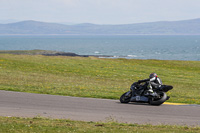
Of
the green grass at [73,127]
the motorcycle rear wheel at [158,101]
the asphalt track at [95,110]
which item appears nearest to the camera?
the green grass at [73,127]

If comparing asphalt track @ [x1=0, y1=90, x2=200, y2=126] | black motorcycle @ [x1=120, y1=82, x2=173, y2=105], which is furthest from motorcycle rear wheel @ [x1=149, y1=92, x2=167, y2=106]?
asphalt track @ [x1=0, y1=90, x2=200, y2=126]

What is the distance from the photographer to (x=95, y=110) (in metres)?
14.3

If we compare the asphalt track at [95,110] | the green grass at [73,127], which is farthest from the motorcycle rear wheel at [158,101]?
the green grass at [73,127]

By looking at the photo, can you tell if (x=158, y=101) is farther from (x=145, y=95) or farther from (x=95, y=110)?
(x=95, y=110)

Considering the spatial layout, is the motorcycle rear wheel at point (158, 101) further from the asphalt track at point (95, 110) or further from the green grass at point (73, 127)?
the green grass at point (73, 127)

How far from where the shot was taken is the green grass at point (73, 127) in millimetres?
9773

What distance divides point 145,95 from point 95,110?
120 inches

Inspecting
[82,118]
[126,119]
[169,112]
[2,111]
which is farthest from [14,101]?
[169,112]

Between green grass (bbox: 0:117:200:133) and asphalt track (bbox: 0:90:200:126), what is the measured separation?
1.04 metres

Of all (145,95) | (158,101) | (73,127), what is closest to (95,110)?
(145,95)

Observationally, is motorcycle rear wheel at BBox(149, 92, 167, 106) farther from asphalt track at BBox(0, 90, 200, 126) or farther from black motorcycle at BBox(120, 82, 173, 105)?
asphalt track at BBox(0, 90, 200, 126)

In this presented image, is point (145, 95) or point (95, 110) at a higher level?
point (145, 95)

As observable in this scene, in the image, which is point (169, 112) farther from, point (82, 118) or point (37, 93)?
point (37, 93)

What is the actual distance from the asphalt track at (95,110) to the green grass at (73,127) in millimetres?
Answer: 1043
